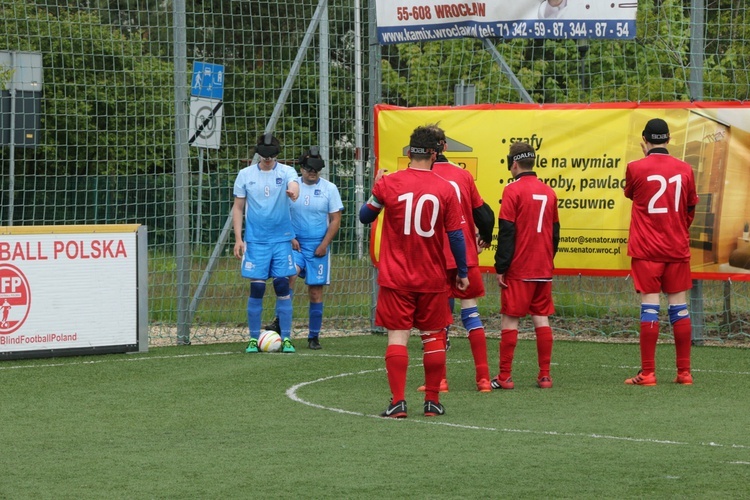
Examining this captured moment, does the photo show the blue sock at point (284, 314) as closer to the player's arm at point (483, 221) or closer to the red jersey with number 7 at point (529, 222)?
the red jersey with number 7 at point (529, 222)

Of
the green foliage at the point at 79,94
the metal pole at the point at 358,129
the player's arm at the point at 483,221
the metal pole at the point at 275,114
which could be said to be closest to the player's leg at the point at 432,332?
the player's arm at the point at 483,221

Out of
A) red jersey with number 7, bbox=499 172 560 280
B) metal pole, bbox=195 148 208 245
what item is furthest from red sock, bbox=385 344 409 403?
metal pole, bbox=195 148 208 245

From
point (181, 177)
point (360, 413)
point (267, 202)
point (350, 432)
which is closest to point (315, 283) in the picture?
point (267, 202)

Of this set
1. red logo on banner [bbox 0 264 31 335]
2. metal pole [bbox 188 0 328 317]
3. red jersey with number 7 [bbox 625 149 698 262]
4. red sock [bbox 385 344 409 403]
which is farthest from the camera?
metal pole [bbox 188 0 328 317]

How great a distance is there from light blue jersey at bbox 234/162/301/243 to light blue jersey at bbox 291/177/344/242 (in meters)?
0.30

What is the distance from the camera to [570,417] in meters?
8.32

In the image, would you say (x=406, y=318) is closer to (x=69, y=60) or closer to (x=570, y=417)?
(x=570, y=417)

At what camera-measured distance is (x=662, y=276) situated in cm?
1013

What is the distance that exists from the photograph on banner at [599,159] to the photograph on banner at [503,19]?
0.91 m

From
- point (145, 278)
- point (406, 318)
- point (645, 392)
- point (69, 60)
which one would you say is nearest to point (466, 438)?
point (406, 318)

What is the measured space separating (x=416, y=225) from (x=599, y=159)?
6053 millimetres

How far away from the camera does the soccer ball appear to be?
496 inches

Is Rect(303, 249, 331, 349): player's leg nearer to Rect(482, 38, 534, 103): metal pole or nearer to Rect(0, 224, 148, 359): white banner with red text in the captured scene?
Rect(0, 224, 148, 359): white banner with red text

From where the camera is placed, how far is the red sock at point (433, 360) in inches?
325
